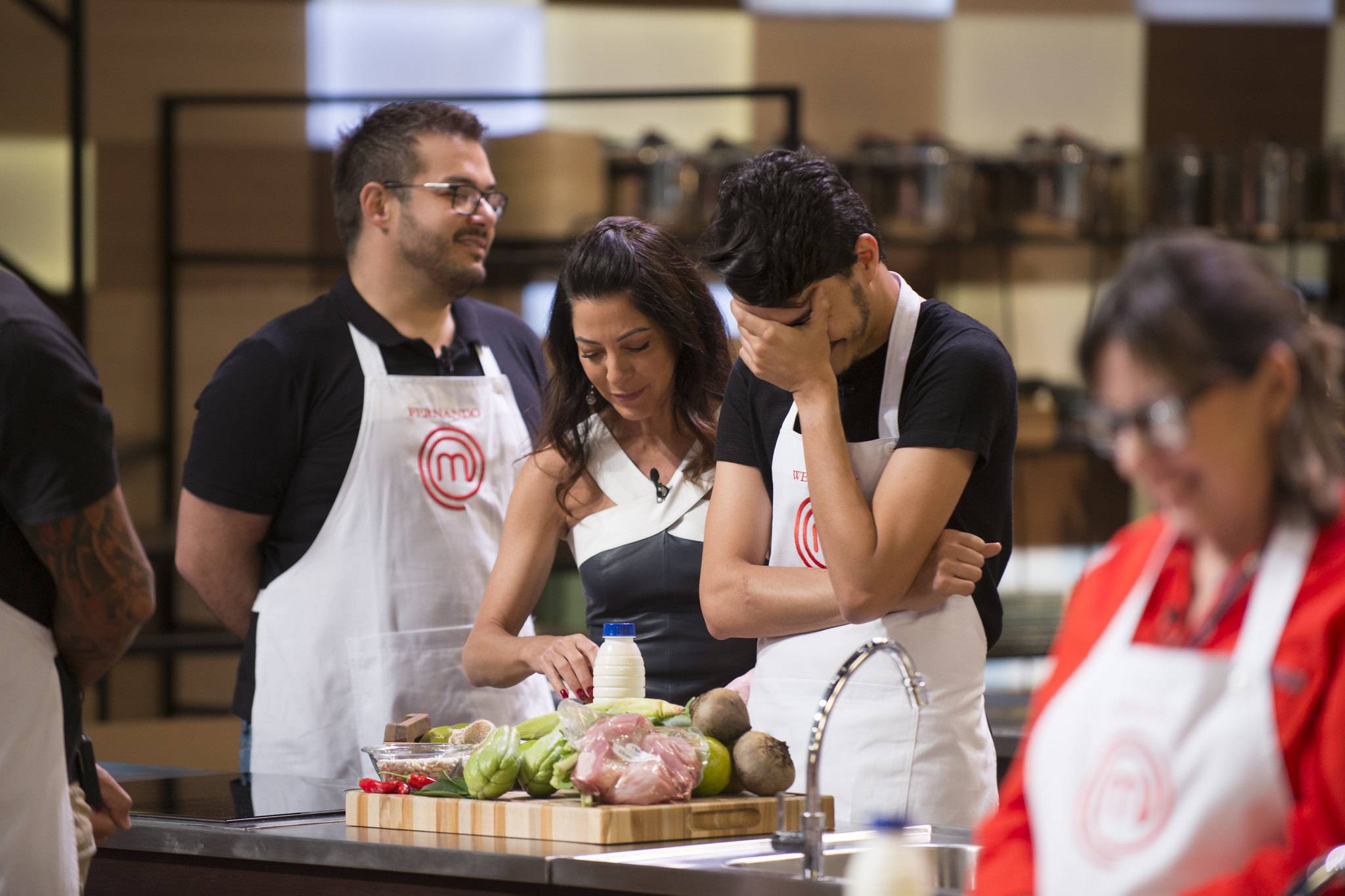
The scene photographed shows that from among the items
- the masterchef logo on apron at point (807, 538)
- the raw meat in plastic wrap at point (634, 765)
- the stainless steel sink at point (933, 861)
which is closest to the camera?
the stainless steel sink at point (933, 861)

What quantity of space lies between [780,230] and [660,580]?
0.65m

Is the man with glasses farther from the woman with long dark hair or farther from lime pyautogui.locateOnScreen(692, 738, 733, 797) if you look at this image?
lime pyautogui.locateOnScreen(692, 738, 733, 797)

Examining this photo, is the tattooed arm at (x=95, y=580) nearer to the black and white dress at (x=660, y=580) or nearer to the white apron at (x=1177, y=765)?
the black and white dress at (x=660, y=580)

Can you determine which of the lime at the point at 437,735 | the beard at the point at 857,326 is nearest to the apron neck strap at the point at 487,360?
the lime at the point at 437,735

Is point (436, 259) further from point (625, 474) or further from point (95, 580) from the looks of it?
point (95, 580)

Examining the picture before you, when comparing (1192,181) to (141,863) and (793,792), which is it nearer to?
(793,792)

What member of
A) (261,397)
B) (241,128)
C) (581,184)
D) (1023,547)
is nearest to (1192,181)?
(1023,547)

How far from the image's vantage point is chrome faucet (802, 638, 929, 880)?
1.63 metres

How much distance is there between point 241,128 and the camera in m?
5.32

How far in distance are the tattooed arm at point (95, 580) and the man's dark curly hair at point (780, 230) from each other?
776mm

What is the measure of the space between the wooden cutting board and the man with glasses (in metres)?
0.84

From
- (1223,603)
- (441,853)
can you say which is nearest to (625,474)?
(441,853)

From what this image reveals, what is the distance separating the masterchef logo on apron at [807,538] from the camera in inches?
86.5

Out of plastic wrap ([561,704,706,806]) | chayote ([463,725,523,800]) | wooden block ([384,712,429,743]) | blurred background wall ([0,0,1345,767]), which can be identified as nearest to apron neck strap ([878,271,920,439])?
plastic wrap ([561,704,706,806])
